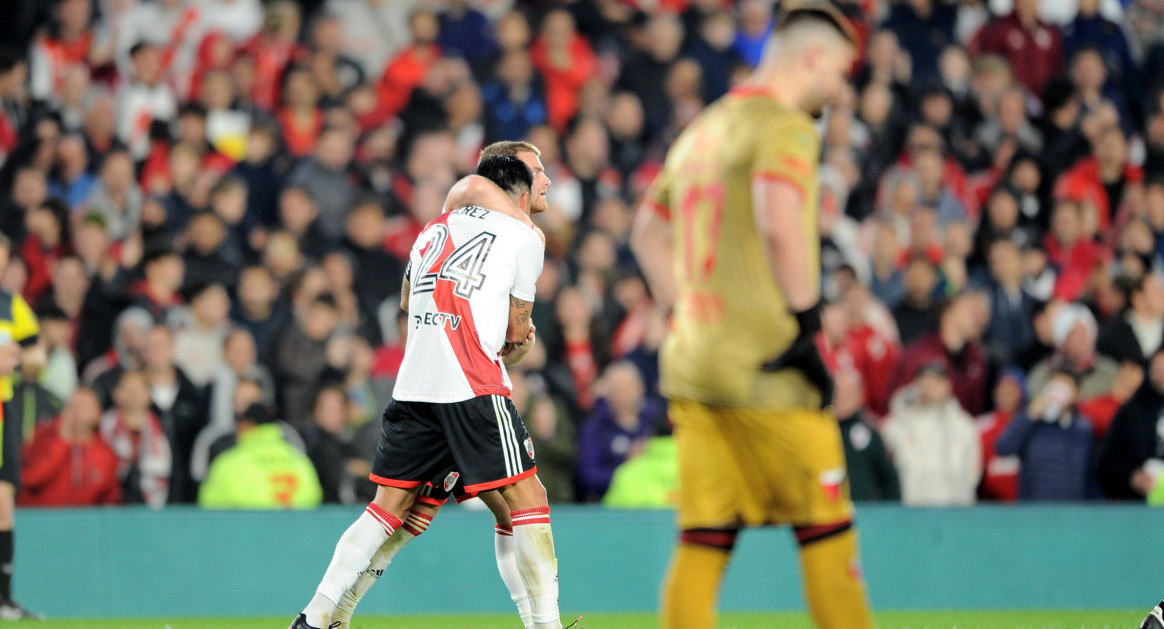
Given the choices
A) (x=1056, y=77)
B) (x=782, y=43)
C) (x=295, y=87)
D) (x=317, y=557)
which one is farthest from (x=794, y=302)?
(x=1056, y=77)

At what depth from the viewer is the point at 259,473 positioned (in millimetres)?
11391

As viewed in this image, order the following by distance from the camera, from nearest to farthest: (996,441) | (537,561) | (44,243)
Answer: (537,561) → (996,441) → (44,243)

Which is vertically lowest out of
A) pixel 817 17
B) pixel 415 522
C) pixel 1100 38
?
pixel 415 522

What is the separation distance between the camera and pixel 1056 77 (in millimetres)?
16141

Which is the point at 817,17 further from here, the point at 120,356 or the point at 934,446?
the point at 120,356

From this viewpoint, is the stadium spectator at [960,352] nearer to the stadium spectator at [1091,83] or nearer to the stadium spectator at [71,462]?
the stadium spectator at [1091,83]

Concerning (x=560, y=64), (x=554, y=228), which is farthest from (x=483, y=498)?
(x=560, y=64)

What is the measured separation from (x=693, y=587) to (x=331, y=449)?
22.9 ft

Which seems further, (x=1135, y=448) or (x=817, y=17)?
(x=1135, y=448)

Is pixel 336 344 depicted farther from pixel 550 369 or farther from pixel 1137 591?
pixel 1137 591

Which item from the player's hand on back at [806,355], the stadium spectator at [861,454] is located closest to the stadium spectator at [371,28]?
the stadium spectator at [861,454]

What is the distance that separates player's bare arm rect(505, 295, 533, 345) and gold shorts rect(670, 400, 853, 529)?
2.17 meters

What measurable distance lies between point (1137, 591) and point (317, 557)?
19.6 feet

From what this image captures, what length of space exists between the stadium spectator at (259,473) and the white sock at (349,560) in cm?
457
